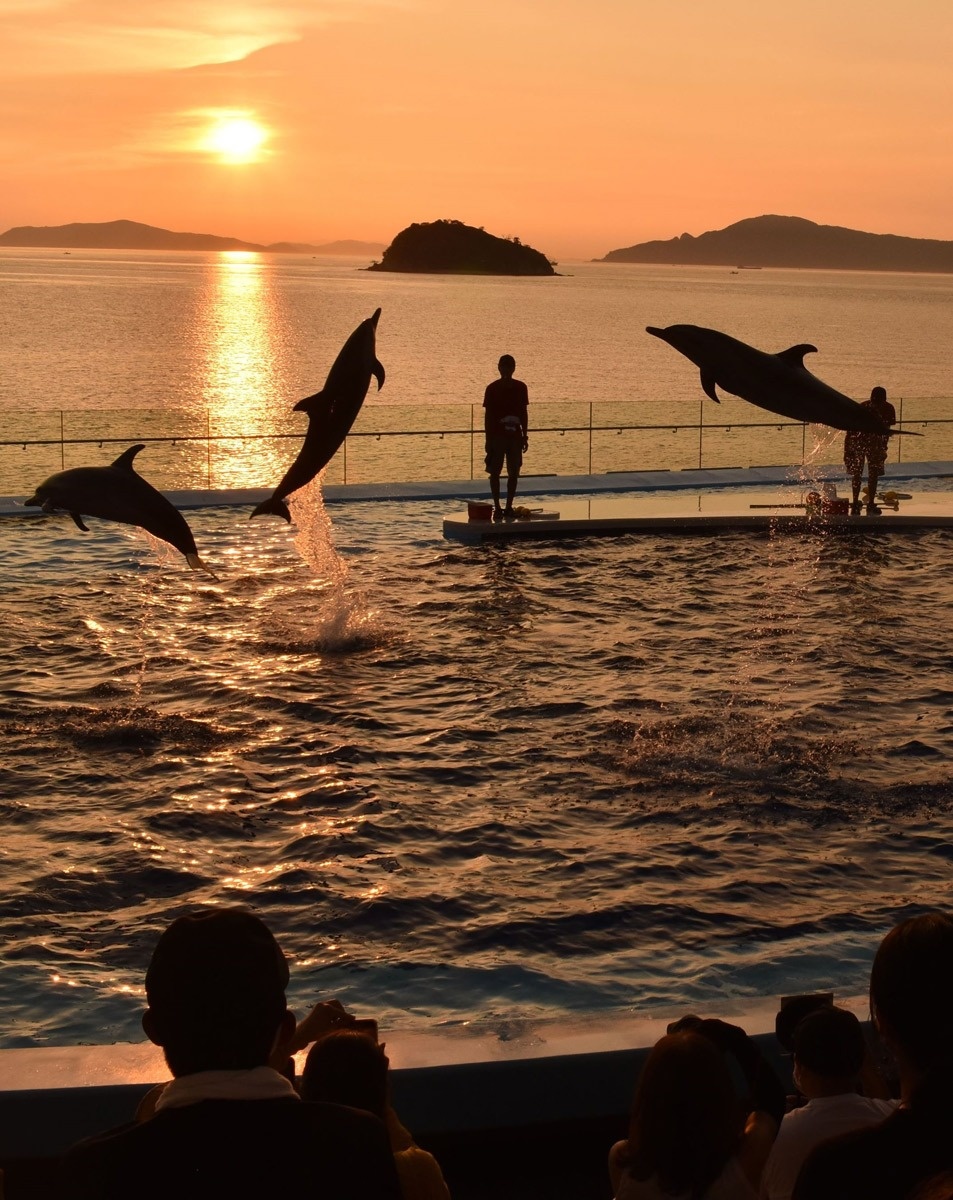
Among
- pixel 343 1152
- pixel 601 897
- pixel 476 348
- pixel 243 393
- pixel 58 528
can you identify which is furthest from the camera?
pixel 476 348

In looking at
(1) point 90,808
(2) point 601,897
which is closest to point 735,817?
(2) point 601,897

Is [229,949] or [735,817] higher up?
[229,949]

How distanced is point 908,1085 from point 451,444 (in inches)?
1003

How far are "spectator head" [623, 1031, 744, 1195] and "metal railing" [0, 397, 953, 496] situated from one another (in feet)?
77.9

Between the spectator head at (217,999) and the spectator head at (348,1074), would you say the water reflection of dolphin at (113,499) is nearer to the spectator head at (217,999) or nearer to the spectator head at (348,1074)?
the spectator head at (348,1074)

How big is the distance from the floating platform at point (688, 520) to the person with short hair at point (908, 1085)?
1715 cm

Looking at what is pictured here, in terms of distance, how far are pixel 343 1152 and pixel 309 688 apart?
10667 mm

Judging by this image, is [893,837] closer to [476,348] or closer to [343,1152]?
[343,1152]

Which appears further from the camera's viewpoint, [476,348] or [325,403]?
[476,348]

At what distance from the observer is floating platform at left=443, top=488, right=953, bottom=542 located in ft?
67.6

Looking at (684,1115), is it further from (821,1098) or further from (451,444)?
(451,444)

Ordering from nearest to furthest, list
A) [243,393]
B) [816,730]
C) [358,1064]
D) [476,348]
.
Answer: [358,1064], [816,730], [243,393], [476,348]

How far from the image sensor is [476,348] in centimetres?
13900

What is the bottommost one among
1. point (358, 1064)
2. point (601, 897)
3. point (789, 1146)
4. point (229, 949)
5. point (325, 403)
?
point (601, 897)
